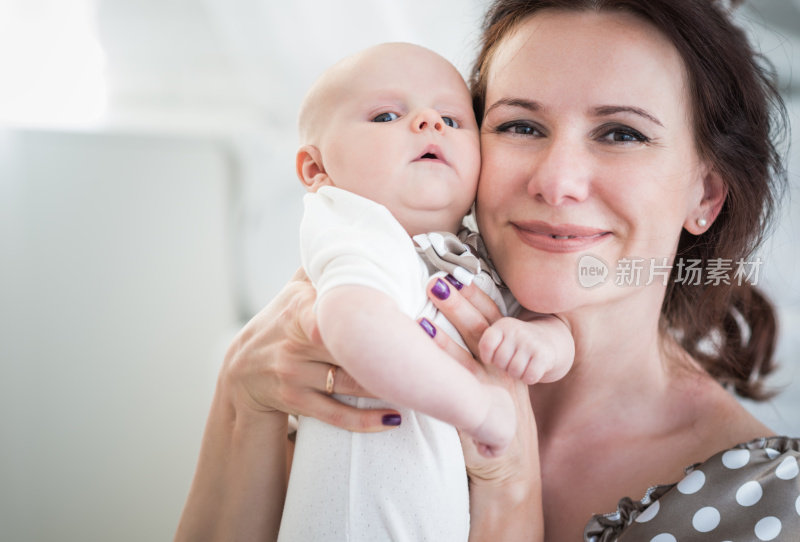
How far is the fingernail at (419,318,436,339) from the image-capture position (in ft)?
3.20

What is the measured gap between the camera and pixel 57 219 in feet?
6.68

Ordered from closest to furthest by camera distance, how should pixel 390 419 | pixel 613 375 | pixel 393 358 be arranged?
pixel 393 358 < pixel 390 419 < pixel 613 375

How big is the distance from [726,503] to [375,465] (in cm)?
61

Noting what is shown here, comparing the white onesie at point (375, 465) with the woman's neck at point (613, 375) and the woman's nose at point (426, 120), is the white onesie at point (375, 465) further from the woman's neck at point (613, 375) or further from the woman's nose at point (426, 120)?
the woman's neck at point (613, 375)

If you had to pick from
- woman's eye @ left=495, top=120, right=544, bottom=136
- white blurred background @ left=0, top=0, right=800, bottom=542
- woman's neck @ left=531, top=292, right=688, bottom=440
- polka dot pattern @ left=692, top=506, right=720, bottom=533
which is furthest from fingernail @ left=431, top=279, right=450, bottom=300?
white blurred background @ left=0, top=0, right=800, bottom=542

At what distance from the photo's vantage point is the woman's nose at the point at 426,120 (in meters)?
1.05

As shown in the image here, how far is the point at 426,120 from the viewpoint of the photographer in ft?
3.47

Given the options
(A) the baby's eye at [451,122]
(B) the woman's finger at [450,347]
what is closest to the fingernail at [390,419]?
(B) the woman's finger at [450,347]

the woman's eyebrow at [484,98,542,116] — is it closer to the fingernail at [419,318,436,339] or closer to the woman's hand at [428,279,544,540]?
the woman's hand at [428,279,544,540]

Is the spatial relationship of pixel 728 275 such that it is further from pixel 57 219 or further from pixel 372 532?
pixel 57 219

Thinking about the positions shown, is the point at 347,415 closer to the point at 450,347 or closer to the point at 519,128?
the point at 450,347

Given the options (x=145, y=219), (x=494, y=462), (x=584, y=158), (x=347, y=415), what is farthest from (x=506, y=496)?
(x=145, y=219)

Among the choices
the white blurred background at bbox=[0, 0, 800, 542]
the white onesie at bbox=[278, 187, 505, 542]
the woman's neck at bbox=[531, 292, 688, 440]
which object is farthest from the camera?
the white blurred background at bbox=[0, 0, 800, 542]

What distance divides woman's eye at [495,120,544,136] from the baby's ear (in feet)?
1.08
